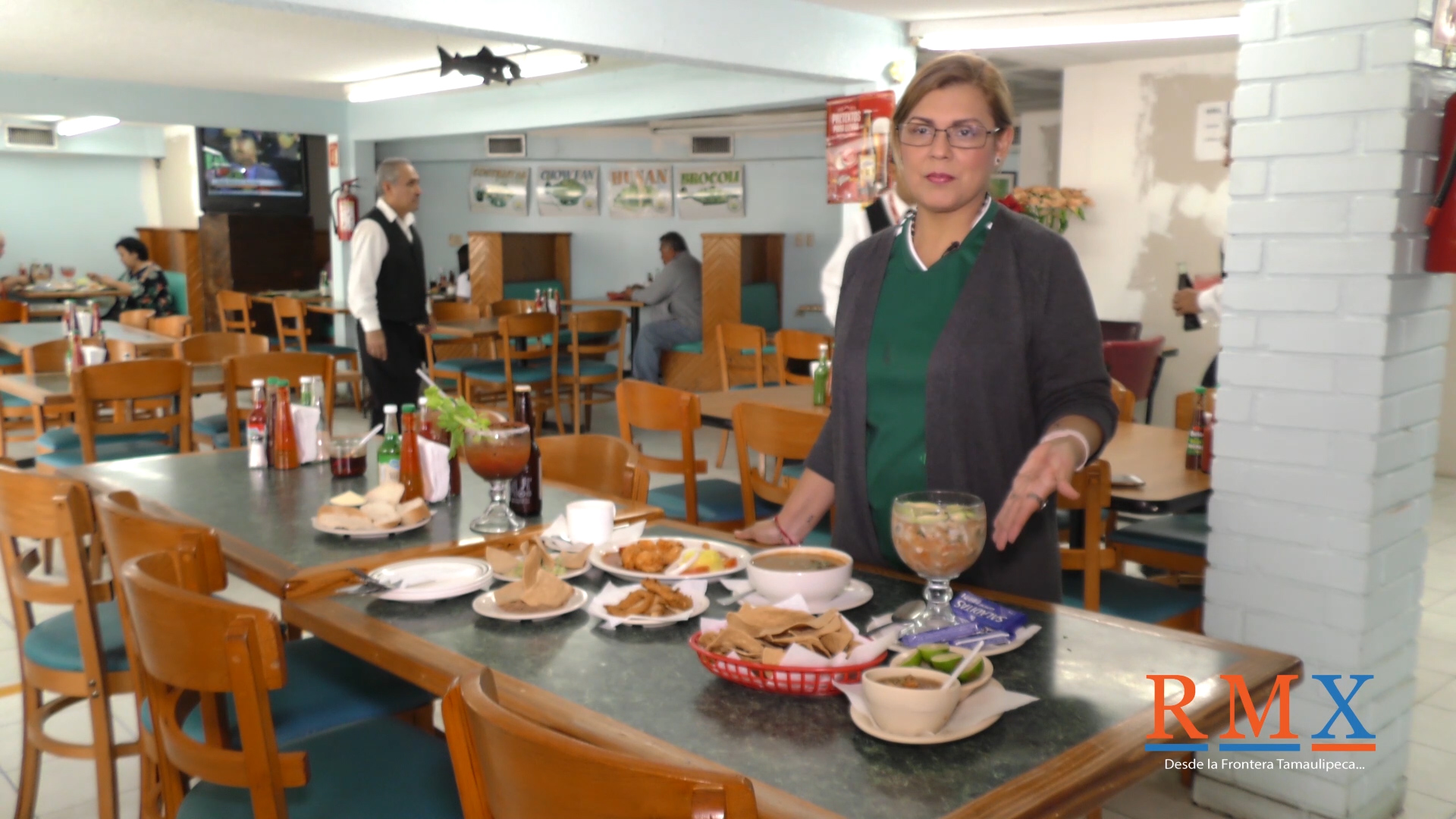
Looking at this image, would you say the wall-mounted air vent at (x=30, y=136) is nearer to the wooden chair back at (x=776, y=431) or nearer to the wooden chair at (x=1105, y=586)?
the wooden chair back at (x=776, y=431)

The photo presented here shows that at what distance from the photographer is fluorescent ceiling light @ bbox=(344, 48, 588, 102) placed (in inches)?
285

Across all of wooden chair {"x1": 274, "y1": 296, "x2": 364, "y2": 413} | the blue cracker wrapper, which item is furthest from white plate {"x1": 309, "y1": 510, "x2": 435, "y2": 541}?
wooden chair {"x1": 274, "y1": 296, "x2": 364, "y2": 413}

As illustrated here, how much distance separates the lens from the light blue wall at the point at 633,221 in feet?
A: 38.7

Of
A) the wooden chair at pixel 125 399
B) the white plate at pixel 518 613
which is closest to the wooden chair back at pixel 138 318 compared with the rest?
the wooden chair at pixel 125 399

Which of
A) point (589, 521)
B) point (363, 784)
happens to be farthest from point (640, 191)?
point (363, 784)

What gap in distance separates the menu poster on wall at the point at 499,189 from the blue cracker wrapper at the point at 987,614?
11.8 meters

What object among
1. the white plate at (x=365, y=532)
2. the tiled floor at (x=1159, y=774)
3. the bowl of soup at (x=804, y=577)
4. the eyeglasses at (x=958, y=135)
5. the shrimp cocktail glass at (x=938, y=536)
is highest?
the eyeglasses at (x=958, y=135)

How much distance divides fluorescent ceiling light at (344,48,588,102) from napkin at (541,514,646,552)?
507cm

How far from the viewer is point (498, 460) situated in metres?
2.13

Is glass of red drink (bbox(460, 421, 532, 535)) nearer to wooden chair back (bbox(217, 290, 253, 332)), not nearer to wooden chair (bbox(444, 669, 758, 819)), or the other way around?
wooden chair (bbox(444, 669, 758, 819))

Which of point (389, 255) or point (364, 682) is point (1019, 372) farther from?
point (389, 255)

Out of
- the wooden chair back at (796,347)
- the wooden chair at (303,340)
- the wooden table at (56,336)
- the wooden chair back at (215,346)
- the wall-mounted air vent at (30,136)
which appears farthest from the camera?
the wall-mounted air vent at (30,136)

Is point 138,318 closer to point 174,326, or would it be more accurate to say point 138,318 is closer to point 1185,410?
point 174,326

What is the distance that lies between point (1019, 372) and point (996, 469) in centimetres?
15
